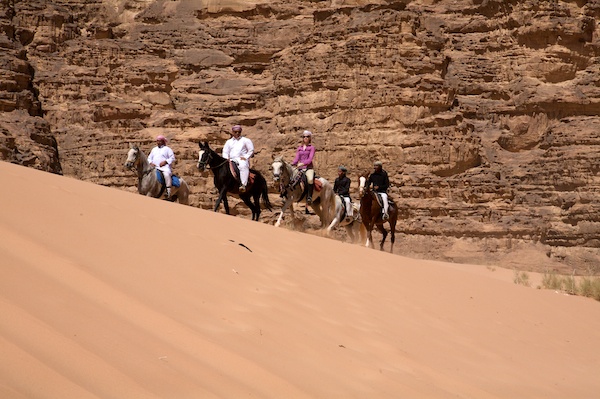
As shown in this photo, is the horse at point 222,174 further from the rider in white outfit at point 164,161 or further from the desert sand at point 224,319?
the desert sand at point 224,319

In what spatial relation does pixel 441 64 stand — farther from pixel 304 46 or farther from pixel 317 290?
pixel 317 290

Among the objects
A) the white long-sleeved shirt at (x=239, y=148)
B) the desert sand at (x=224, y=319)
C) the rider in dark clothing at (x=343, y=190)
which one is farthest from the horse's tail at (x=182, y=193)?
the desert sand at (x=224, y=319)

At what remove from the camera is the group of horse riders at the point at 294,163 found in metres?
19.3

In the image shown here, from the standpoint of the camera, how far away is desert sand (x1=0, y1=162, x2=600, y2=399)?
183 inches

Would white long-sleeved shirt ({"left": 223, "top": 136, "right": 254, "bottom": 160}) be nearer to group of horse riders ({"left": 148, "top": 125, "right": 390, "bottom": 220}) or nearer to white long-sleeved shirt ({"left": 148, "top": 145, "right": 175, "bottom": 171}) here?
group of horse riders ({"left": 148, "top": 125, "right": 390, "bottom": 220})

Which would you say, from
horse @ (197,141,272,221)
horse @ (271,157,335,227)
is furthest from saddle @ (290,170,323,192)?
horse @ (197,141,272,221)

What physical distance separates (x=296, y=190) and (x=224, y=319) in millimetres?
13394

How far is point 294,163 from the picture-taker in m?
19.9

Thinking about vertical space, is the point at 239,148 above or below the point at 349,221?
above

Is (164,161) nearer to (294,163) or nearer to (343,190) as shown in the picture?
(294,163)

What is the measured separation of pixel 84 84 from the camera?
159ft

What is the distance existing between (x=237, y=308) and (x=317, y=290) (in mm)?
1653

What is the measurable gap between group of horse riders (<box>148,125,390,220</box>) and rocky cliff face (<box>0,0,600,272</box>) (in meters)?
11.8

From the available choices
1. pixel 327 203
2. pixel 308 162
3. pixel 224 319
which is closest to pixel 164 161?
pixel 308 162
